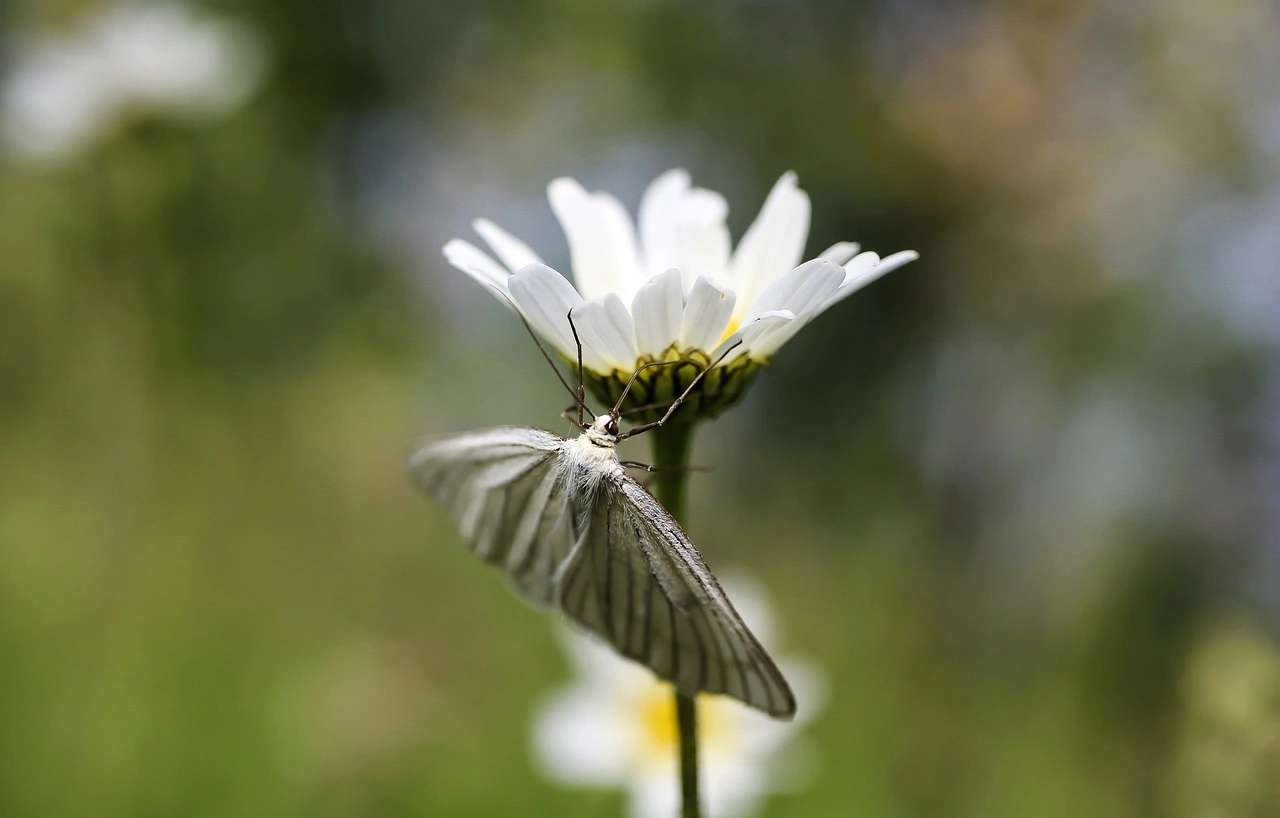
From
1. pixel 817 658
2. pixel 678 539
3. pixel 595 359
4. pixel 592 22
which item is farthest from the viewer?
pixel 592 22

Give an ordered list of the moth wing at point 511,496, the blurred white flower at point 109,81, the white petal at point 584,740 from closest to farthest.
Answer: the moth wing at point 511,496 < the white petal at point 584,740 < the blurred white flower at point 109,81

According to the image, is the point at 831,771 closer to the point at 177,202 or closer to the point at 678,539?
the point at 678,539

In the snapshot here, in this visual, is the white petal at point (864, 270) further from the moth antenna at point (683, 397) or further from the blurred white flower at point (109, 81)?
the blurred white flower at point (109, 81)

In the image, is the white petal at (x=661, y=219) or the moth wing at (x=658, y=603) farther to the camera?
the white petal at (x=661, y=219)

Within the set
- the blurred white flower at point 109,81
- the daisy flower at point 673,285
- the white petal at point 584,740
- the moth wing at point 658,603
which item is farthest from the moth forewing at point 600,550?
the blurred white flower at point 109,81

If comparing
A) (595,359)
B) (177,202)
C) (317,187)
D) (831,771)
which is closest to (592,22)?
(317,187)

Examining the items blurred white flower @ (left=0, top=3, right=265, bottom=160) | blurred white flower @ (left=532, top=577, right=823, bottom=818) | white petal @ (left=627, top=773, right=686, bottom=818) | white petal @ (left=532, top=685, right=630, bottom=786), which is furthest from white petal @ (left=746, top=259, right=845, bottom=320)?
blurred white flower @ (left=0, top=3, right=265, bottom=160)

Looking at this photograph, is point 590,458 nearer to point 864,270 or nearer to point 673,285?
point 673,285
